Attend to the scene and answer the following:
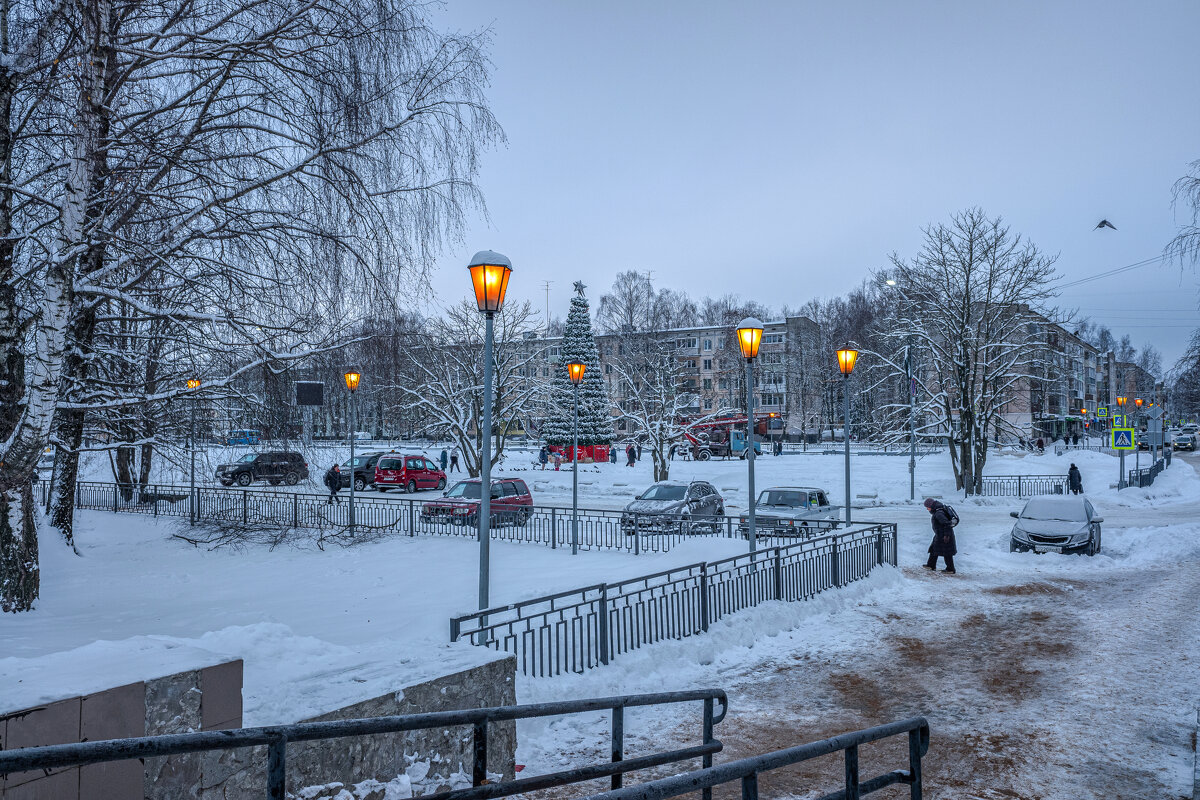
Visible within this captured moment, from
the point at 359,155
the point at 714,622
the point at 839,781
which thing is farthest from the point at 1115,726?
the point at 359,155

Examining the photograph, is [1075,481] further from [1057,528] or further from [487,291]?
[487,291]

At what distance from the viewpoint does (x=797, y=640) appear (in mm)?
10844

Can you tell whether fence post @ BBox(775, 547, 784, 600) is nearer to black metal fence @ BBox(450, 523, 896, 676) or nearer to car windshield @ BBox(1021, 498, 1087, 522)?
black metal fence @ BBox(450, 523, 896, 676)

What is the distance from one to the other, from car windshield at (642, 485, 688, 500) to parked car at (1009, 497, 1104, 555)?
28.2ft

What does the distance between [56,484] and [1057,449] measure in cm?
5621

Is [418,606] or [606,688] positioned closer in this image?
[606,688]

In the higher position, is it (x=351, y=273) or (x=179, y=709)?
(x=351, y=273)

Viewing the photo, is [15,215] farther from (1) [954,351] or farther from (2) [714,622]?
(1) [954,351]

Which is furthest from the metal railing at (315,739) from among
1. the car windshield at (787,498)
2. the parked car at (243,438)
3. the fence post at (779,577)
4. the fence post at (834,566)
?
the car windshield at (787,498)

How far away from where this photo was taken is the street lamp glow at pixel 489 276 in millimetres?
9227

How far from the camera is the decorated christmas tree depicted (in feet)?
164

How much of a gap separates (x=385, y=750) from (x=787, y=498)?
1753cm

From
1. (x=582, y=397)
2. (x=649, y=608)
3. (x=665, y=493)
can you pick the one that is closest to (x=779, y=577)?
(x=649, y=608)

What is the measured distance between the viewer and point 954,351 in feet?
102
